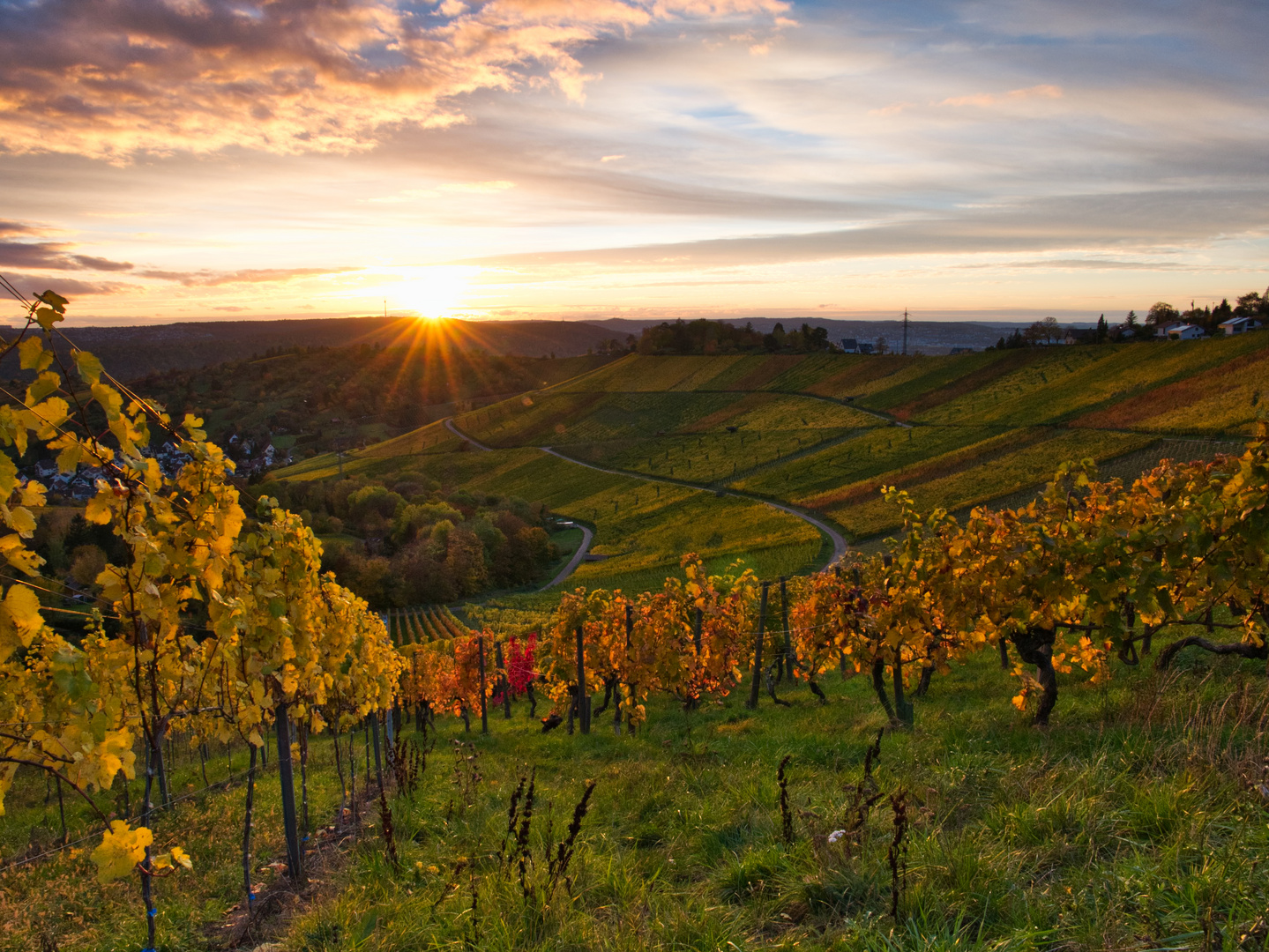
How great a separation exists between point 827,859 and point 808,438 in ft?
234

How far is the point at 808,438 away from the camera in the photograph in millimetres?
73500

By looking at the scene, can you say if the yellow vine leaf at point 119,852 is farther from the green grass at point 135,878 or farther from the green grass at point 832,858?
the green grass at point 135,878

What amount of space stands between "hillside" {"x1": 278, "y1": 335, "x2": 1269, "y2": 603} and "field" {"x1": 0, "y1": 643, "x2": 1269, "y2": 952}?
112 ft

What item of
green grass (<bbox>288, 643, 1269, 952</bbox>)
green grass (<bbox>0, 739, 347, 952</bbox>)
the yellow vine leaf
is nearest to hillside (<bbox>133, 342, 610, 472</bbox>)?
green grass (<bbox>0, 739, 347, 952</bbox>)

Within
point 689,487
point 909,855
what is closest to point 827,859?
point 909,855

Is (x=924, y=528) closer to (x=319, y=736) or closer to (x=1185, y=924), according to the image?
(x=1185, y=924)

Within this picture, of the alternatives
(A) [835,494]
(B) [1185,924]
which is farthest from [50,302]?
Answer: (A) [835,494]

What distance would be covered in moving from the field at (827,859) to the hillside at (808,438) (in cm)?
3413

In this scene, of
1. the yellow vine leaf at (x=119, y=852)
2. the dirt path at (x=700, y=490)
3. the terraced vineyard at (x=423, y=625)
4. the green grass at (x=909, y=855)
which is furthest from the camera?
the dirt path at (x=700, y=490)

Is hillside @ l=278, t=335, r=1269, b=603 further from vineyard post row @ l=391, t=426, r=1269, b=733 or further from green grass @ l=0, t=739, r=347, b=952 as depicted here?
green grass @ l=0, t=739, r=347, b=952

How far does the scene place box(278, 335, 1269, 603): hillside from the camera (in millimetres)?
49531

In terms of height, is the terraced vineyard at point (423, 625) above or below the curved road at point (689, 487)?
below

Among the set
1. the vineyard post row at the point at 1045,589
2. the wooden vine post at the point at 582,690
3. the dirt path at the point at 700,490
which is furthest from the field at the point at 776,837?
the dirt path at the point at 700,490

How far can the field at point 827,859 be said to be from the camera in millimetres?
3752
